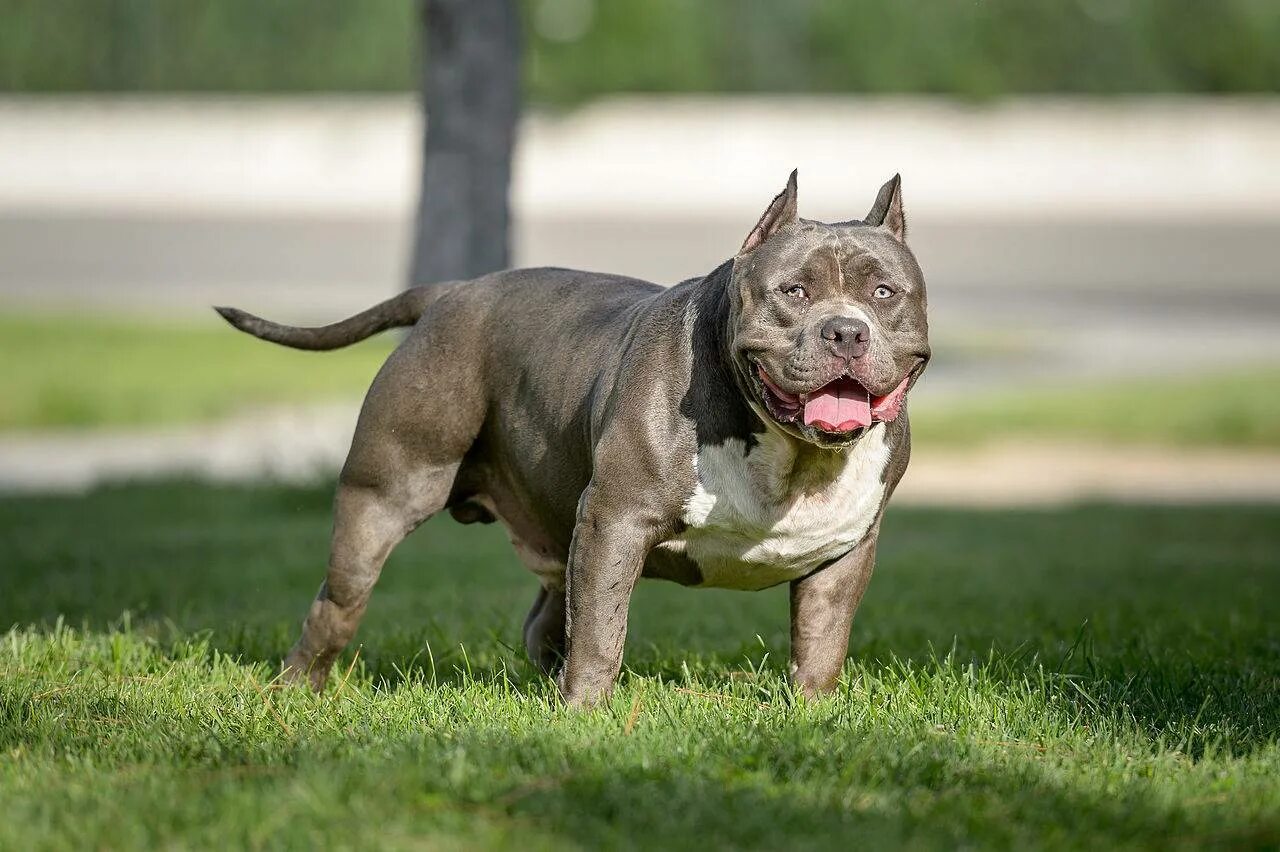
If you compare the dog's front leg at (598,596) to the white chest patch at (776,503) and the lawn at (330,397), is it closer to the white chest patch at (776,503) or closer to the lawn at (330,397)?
the white chest patch at (776,503)

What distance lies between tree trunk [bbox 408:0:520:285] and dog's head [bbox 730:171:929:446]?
685cm

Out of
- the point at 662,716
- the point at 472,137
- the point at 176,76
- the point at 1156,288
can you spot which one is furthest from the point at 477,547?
the point at 1156,288

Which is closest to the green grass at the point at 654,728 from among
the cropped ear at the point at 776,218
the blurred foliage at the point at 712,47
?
the cropped ear at the point at 776,218

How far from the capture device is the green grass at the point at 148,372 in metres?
17.0

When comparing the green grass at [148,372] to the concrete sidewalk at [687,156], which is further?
the concrete sidewalk at [687,156]

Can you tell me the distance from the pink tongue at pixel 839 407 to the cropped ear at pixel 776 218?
53 centimetres

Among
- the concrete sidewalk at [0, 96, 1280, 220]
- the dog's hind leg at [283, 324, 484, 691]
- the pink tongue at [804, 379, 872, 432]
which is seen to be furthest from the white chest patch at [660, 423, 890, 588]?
the concrete sidewalk at [0, 96, 1280, 220]

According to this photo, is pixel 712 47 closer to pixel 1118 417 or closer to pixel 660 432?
pixel 1118 417

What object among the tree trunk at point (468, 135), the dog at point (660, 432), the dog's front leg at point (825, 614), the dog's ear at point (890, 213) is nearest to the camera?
the dog at point (660, 432)

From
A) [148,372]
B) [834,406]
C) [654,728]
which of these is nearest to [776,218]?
[834,406]

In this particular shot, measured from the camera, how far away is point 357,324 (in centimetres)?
Answer: 582

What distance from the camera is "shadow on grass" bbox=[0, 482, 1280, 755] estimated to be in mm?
5234

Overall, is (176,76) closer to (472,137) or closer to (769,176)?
(769,176)

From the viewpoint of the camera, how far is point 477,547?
9805 mm
